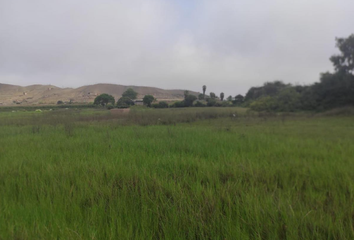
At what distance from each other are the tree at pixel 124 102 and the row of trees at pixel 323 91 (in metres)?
9.36

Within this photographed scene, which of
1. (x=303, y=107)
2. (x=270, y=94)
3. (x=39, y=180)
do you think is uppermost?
(x=270, y=94)

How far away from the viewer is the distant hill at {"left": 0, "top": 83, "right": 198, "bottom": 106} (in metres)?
12.8

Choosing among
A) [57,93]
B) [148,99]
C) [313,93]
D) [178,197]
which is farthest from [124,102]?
[313,93]

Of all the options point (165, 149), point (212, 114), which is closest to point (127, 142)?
point (165, 149)

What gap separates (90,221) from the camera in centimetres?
140

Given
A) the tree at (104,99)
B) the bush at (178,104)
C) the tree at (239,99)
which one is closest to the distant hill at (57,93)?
the tree at (104,99)

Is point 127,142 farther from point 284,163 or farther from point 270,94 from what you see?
point 270,94

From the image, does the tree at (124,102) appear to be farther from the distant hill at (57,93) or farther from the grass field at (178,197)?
the grass field at (178,197)

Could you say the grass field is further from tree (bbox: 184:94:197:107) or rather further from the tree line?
tree (bbox: 184:94:197:107)

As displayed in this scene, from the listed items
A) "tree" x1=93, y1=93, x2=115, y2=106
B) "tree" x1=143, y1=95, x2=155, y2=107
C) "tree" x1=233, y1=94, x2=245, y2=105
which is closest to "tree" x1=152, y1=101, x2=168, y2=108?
"tree" x1=143, y1=95, x2=155, y2=107

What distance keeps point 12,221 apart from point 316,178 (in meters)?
3.20

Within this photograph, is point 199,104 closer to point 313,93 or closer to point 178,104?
point 178,104

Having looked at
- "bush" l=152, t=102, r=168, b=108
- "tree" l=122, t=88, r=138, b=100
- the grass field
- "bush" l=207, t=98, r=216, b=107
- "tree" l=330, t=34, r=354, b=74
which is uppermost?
"tree" l=330, t=34, r=354, b=74

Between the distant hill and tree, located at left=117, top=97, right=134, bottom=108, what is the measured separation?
1.24 feet
